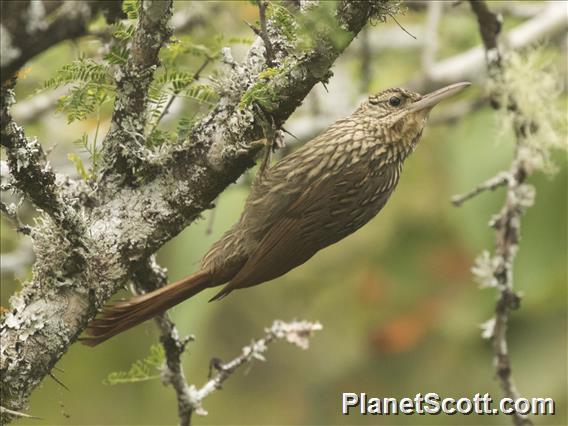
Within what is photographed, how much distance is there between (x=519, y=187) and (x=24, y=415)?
1.94 meters

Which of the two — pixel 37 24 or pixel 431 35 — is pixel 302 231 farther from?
pixel 431 35

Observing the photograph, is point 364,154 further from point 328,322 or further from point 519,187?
point 328,322

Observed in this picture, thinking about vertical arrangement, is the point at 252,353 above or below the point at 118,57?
below

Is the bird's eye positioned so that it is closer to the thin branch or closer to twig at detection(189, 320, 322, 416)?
twig at detection(189, 320, 322, 416)

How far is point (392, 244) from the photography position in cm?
521

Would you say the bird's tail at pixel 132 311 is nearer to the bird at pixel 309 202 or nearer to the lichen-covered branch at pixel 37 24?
the bird at pixel 309 202

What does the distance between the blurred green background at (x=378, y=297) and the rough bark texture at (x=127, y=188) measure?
1.39 meters

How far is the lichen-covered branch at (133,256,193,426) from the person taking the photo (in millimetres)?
3086

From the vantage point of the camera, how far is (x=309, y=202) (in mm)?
3332

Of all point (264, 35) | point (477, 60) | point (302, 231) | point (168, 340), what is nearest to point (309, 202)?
point (302, 231)

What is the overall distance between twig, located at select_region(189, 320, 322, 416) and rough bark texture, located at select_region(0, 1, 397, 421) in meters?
0.67

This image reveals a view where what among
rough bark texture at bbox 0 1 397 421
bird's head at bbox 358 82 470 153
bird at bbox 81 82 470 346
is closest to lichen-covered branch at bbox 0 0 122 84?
rough bark texture at bbox 0 1 397 421

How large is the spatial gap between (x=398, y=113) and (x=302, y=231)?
0.62 meters

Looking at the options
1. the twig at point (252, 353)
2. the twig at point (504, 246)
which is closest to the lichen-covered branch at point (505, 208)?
the twig at point (504, 246)
